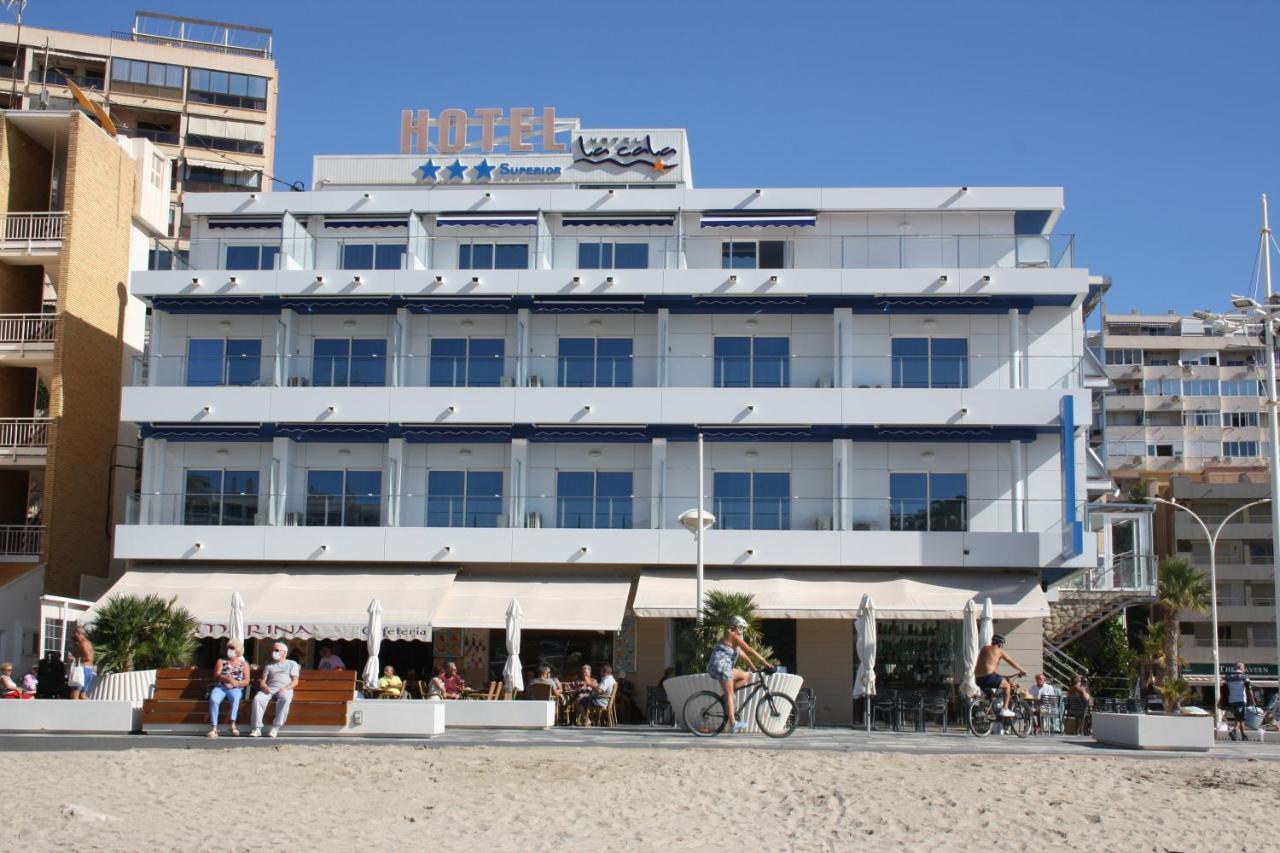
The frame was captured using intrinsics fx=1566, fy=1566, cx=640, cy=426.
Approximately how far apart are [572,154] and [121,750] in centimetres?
2511

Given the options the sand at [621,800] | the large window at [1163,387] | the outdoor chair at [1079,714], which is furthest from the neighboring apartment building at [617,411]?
the large window at [1163,387]

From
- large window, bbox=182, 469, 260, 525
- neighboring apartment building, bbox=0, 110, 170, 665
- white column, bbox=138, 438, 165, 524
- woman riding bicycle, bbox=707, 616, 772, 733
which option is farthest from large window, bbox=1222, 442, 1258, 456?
woman riding bicycle, bbox=707, 616, 772, 733

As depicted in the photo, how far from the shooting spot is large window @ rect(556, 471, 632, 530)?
3778cm

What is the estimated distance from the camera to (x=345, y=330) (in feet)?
132

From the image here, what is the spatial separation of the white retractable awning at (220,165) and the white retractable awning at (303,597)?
41194mm

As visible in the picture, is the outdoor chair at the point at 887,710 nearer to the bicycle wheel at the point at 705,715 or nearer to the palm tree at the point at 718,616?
the palm tree at the point at 718,616

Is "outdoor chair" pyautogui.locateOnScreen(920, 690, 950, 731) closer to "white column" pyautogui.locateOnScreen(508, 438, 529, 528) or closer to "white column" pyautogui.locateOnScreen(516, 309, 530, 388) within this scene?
"white column" pyautogui.locateOnScreen(508, 438, 529, 528)

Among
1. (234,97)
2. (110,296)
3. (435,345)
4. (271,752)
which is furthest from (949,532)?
(234,97)

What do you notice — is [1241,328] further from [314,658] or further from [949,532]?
[314,658]

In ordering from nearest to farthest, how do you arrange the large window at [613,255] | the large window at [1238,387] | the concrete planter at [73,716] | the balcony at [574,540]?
the concrete planter at [73,716], the balcony at [574,540], the large window at [613,255], the large window at [1238,387]

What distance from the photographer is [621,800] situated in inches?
728

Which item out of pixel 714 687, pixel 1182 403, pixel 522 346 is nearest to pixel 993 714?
pixel 714 687

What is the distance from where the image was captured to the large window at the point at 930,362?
3831 cm

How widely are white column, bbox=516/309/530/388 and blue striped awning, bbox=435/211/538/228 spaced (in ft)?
8.04
